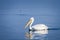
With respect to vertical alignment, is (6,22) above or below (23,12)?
below

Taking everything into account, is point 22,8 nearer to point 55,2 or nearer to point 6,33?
point 55,2

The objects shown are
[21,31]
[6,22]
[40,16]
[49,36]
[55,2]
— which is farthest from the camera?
[55,2]

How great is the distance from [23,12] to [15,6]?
0.94ft

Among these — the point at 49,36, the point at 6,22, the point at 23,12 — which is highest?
the point at 23,12

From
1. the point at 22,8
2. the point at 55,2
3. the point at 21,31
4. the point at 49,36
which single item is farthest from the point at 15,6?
the point at 49,36

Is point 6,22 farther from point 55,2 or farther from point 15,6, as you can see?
point 55,2

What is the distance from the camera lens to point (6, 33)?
9.62ft

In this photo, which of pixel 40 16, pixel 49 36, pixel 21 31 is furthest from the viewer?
pixel 40 16

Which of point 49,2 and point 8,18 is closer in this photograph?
point 8,18

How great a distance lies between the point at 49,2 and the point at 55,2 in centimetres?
13

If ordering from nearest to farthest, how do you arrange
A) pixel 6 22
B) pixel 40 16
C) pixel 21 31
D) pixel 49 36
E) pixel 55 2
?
pixel 49 36 → pixel 21 31 → pixel 6 22 → pixel 40 16 → pixel 55 2

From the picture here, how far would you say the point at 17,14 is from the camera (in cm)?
391

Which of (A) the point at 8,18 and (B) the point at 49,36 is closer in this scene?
(B) the point at 49,36

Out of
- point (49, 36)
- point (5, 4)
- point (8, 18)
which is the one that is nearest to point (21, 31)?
point (49, 36)
